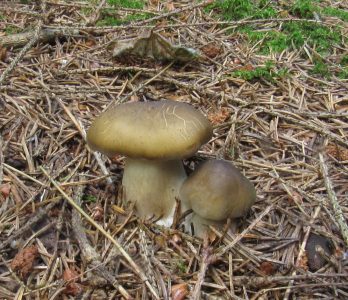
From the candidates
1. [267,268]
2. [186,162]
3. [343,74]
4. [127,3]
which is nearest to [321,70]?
[343,74]

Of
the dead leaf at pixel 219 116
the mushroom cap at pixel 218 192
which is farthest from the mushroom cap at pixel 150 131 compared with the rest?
the dead leaf at pixel 219 116

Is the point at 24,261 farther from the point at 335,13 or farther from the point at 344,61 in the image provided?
the point at 335,13

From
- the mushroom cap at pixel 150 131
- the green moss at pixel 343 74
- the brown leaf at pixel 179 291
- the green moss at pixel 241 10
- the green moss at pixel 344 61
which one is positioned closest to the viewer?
the brown leaf at pixel 179 291

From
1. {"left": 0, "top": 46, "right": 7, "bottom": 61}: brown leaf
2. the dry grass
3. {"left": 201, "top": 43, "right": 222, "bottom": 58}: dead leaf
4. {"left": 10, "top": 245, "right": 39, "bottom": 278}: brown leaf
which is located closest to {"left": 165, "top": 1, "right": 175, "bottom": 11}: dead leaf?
the dry grass

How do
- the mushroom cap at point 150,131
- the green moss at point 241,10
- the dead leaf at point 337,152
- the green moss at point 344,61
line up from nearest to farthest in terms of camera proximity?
the mushroom cap at point 150,131 → the dead leaf at point 337,152 → the green moss at point 344,61 → the green moss at point 241,10

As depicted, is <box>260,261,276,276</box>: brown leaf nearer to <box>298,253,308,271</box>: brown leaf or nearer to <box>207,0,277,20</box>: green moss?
<box>298,253,308,271</box>: brown leaf

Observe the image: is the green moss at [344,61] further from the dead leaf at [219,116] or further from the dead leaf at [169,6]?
the dead leaf at [169,6]

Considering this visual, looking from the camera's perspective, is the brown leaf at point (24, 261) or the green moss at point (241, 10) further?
the green moss at point (241, 10)
